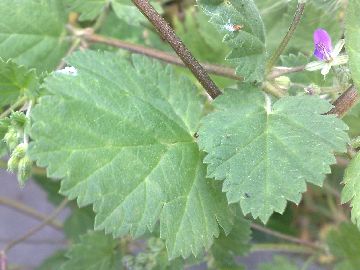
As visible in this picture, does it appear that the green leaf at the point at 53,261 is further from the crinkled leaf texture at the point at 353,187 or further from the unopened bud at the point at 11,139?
the crinkled leaf texture at the point at 353,187

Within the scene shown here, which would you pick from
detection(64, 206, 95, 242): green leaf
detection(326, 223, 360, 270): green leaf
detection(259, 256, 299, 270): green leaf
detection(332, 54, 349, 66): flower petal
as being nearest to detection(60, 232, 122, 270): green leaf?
detection(64, 206, 95, 242): green leaf

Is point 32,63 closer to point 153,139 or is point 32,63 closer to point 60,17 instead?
point 60,17

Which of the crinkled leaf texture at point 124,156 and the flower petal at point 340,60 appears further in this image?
the flower petal at point 340,60

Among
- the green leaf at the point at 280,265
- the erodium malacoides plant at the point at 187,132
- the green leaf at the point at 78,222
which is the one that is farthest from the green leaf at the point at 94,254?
the green leaf at the point at 280,265

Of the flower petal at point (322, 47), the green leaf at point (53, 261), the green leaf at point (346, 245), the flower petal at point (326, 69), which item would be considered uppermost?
the flower petal at point (322, 47)

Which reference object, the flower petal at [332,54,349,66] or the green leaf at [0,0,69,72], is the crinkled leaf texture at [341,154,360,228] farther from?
the green leaf at [0,0,69,72]

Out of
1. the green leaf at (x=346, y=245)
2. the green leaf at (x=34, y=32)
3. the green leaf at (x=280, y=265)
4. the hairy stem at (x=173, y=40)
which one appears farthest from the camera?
the green leaf at (x=280, y=265)
